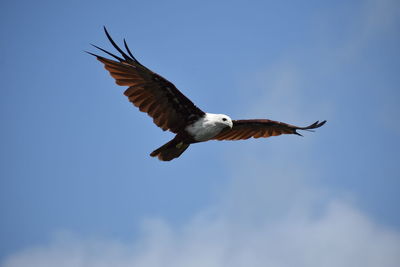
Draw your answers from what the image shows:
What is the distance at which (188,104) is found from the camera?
11617 millimetres

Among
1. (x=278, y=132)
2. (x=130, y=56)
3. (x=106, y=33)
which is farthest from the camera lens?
(x=278, y=132)

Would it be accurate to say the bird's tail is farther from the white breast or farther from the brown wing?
the brown wing

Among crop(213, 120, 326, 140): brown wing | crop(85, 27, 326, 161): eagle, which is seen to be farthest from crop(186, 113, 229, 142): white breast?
crop(213, 120, 326, 140): brown wing

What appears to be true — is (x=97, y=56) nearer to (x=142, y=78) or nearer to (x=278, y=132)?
(x=142, y=78)

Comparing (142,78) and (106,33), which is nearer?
(106,33)

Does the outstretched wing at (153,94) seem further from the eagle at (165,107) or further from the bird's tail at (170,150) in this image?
the bird's tail at (170,150)

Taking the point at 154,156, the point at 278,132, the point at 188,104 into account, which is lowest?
the point at 154,156

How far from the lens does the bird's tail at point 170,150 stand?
12.0 metres

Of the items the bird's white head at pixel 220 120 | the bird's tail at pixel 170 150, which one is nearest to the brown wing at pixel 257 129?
the bird's white head at pixel 220 120

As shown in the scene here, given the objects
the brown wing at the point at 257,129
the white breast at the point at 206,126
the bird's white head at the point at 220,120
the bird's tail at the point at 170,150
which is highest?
the brown wing at the point at 257,129

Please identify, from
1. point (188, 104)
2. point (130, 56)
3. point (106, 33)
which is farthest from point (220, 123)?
point (106, 33)

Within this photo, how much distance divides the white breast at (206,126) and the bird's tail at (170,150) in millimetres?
393

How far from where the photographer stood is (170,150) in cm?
1210

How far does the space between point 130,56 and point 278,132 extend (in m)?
4.70
